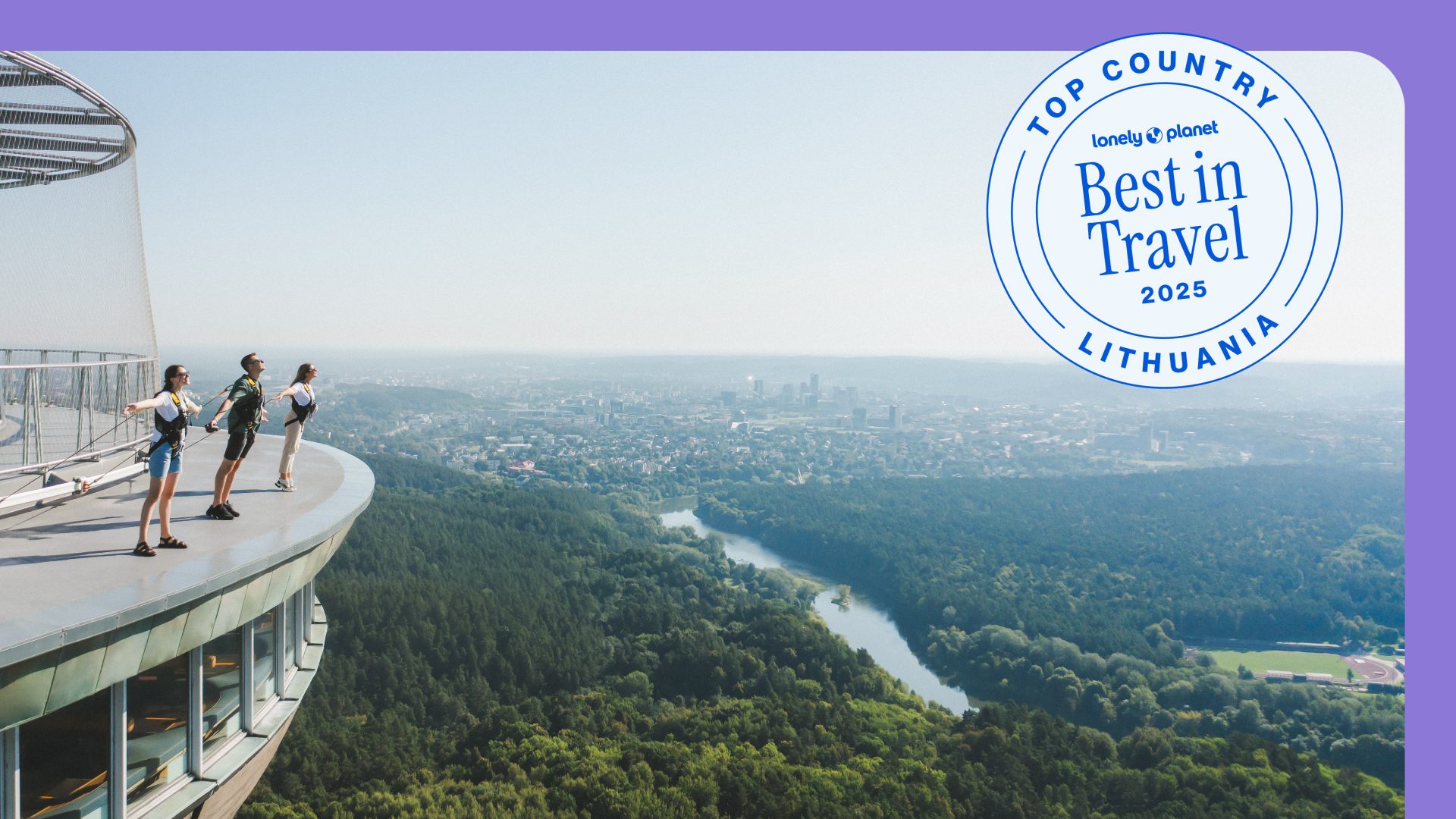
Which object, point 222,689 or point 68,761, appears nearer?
point 68,761

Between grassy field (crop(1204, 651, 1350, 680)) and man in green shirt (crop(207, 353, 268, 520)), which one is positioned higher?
man in green shirt (crop(207, 353, 268, 520))

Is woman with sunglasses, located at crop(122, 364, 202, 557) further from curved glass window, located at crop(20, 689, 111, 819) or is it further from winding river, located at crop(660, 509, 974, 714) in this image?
winding river, located at crop(660, 509, 974, 714)

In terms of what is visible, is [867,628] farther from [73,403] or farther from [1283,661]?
[73,403]

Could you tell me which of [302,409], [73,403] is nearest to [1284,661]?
[302,409]

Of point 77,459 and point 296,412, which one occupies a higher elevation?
point 296,412

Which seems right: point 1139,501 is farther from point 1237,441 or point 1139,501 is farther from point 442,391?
point 442,391

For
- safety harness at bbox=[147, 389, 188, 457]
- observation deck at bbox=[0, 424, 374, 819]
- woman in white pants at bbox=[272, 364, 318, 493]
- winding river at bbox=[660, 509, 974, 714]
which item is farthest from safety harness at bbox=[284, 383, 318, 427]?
winding river at bbox=[660, 509, 974, 714]
